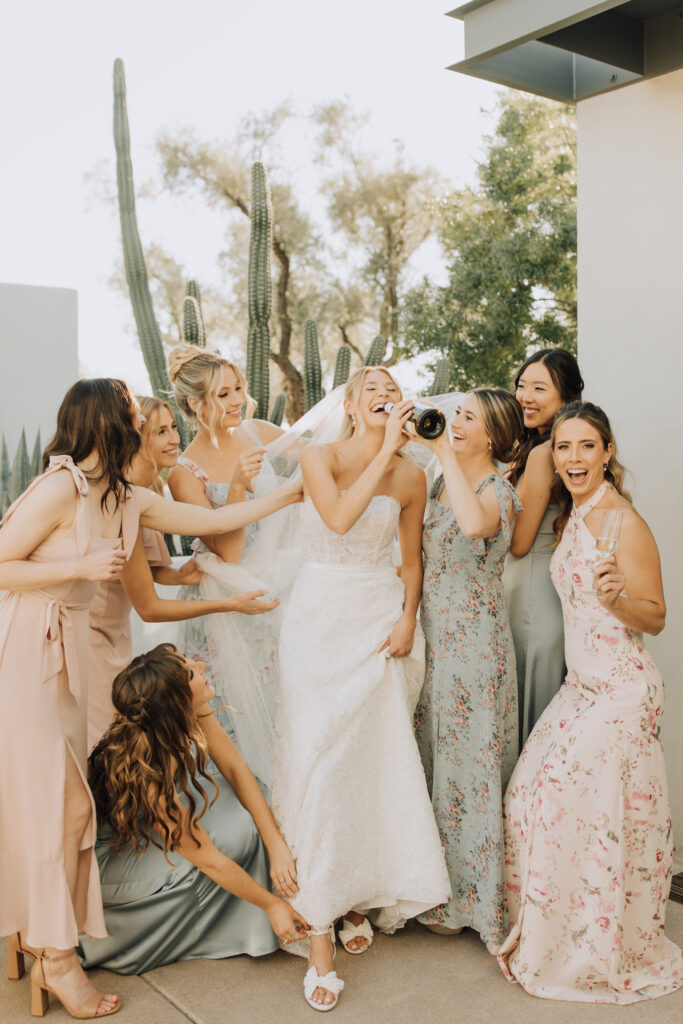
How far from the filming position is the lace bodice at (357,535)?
3.28 meters

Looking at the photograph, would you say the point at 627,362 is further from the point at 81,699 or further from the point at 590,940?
the point at 81,699

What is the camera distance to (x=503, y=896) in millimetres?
3209

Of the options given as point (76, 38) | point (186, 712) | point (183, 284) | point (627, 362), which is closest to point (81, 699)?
point (186, 712)

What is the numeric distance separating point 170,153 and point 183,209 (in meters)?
1.23

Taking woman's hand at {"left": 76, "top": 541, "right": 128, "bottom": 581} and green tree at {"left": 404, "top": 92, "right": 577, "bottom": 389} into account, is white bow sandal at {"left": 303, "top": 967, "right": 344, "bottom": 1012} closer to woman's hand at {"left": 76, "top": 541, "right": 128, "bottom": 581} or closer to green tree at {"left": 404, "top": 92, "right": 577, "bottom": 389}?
woman's hand at {"left": 76, "top": 541, "right": 128, "bottom": 581}

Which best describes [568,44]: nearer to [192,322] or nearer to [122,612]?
[122,612]

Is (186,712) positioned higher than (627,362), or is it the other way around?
(627,362)

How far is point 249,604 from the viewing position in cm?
349

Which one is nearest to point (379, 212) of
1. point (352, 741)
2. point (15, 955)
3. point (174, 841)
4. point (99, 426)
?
point (99, 426)

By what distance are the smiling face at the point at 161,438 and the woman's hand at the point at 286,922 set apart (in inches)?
65.0

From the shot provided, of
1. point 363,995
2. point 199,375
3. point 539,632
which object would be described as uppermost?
point 199,375

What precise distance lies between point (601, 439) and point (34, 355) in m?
9.60

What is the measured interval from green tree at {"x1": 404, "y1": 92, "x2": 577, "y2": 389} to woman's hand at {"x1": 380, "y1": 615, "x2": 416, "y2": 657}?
1272 centimetres

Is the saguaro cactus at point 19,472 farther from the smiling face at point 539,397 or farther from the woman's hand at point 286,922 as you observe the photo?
the woman's hand at point 286,922
